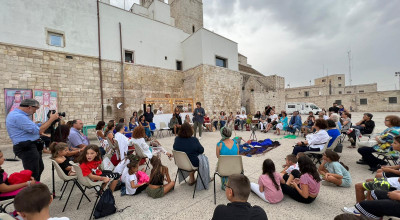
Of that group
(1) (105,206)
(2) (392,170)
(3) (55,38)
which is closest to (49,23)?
(3) (55,38)

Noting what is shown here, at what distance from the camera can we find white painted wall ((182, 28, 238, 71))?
40.3 ft

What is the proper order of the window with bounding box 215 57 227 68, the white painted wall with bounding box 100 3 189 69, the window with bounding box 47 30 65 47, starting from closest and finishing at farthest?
the window with bounding box 47 30 65 47 → the white painted wall with bounding box 100 3 189 69 → the window with bounding box 215 57 227 68

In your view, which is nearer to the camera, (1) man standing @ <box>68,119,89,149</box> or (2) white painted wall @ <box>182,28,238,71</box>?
(1) man standing @ <box>68,119,89,149</box>

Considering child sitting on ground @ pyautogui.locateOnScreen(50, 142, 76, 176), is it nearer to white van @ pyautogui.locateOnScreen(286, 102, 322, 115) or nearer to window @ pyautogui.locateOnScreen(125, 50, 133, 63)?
window @ pyautogui.locateOnScreen(125, 50, 133, 63)

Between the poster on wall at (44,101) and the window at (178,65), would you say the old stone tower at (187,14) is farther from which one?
the poster on wall at (44,101)

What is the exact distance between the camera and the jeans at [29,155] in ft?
8.15

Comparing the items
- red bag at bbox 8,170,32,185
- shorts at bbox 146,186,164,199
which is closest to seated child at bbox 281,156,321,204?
shorts at bbox 146,186,164,199

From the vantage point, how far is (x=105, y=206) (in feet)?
7.47

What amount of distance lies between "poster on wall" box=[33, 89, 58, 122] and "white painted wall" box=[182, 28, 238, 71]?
29.0 ft

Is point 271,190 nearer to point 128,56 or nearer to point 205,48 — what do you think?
point 205,48

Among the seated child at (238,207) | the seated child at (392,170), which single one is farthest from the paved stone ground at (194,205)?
the seated child at (238,207)

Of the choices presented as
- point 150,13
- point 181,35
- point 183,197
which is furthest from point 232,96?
point 183,197

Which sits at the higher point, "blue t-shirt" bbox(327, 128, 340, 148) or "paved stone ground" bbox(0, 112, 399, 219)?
"blue t-shirt" bbox(327, 128, 340, 148)

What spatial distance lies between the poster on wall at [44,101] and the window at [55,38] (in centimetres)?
260
